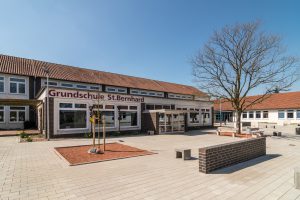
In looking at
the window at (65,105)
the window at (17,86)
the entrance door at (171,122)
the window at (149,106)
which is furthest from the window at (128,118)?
the window at (17,86)

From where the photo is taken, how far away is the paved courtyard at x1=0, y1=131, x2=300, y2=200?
5176mm

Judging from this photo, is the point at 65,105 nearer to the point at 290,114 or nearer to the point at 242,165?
the point at 242,165

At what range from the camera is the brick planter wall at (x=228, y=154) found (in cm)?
702

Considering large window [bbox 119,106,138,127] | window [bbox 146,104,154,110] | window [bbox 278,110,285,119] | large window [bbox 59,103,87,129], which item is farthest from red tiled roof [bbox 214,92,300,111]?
large window [bbox 59,103,87,129]

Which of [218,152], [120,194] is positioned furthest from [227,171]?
[120,194]

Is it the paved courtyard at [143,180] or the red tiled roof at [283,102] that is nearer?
the paved courtyard at [143,180]

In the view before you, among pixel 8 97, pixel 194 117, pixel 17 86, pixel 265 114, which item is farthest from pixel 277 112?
pixel 8 97

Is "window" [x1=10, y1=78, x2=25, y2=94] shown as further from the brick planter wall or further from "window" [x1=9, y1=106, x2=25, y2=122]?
the brick planter wall

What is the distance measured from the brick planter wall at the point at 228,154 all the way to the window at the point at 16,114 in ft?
80.4

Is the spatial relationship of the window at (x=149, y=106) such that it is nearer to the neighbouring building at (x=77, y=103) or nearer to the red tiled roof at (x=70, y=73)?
the neighbouring building at (x=77, y=103)

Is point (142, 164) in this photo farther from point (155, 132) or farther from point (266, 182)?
point (155, 132)

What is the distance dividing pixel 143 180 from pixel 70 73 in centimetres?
2496

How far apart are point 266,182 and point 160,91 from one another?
28.8 metres

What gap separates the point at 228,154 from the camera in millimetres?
7887
